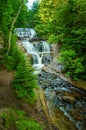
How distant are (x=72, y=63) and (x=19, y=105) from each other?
15.6 ft

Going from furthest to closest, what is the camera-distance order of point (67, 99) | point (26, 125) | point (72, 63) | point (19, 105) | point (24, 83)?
point (72, 63) → point (67, 99) → point (24, 83) → point (19, 105) → point (26, 125)

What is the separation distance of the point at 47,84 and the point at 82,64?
10.1ft

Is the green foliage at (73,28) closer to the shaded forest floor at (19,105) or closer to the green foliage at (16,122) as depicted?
the shaded forest floor at (19,105)

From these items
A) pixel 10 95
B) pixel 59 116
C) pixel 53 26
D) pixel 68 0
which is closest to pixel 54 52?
pixel 53 26

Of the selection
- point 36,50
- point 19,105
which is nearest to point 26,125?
point 19,105

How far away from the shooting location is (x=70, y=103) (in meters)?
A: 13.3

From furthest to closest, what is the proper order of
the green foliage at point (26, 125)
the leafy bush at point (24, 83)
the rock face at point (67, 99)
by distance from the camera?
1. the rock face at point (67, 99)
2. the leafy bush at point (24, 83)
3. the green foliage at point (26, 125)

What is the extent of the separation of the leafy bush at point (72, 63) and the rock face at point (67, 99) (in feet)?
2.36

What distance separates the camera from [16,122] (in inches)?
334

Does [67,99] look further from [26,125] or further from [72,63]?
[26,125]

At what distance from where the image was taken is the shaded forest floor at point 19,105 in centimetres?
966

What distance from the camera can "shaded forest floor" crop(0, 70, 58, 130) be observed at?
966 centimetres

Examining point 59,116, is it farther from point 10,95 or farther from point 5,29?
point 5,29

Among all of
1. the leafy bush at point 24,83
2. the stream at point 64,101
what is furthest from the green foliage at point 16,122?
the stream at point 64,101
